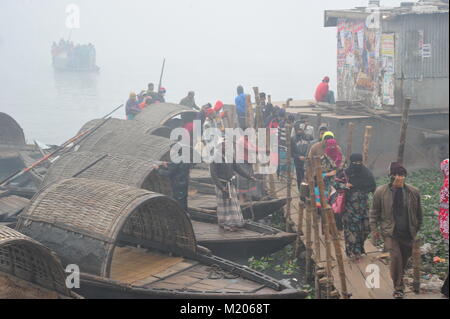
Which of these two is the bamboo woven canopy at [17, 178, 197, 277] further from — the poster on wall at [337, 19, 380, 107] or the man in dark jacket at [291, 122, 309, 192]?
the poster on wall at [337, 19, 380, 107]

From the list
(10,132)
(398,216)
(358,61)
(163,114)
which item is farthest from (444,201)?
(10,132)

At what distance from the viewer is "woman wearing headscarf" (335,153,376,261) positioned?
8789mm

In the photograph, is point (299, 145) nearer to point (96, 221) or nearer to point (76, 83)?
point (96, 221)

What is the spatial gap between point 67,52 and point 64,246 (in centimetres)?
7225

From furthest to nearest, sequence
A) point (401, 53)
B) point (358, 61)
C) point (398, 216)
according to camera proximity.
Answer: point (358, 61)
point (401, 53)
point (398, 216)

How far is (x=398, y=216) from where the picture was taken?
290 inches

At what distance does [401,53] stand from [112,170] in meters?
7.68

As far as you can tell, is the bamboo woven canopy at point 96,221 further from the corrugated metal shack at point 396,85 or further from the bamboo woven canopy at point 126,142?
the corrugated metal shack at point 396,85

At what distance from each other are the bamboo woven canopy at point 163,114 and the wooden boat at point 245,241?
6.33 m

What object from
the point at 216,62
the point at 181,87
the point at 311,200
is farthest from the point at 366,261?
the point at 216,62

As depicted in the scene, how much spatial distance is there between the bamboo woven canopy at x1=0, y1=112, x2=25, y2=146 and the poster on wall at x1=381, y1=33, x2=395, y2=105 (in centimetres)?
1060

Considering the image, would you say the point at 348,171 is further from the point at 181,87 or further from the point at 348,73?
the point at 181,87

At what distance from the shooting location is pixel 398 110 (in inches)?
590

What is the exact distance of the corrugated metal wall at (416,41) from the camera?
14.1 m
